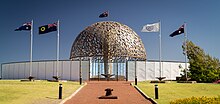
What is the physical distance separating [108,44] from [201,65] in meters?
13.7

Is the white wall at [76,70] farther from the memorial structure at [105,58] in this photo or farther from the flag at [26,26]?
the flag at [26,26]

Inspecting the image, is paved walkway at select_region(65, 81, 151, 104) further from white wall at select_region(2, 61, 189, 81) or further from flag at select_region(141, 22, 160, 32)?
white wall at select_region(2, 61, 189, 81)

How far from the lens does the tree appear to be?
39963mm

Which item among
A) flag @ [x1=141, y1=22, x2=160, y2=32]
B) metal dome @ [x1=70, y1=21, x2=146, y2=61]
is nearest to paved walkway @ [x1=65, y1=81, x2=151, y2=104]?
flag @ [x1=141, y1=22, x2=160, y2=32]

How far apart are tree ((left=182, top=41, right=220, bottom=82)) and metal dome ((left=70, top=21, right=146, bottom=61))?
24.2ft

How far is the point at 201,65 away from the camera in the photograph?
135ft

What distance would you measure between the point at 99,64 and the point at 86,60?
2440 millimetres

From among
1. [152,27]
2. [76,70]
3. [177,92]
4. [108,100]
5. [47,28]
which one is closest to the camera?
[108,100]

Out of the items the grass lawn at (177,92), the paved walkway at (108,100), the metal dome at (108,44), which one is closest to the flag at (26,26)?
the metal dome at (108,44)

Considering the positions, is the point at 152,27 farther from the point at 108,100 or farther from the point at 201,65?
the point at 108,100

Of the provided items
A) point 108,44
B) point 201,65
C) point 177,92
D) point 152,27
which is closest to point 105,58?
point 108,44

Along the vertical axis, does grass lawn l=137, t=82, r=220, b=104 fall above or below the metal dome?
below

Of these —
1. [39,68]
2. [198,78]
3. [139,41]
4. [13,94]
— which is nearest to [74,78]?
[39,68]

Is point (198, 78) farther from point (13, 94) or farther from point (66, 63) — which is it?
point (13, 94)
